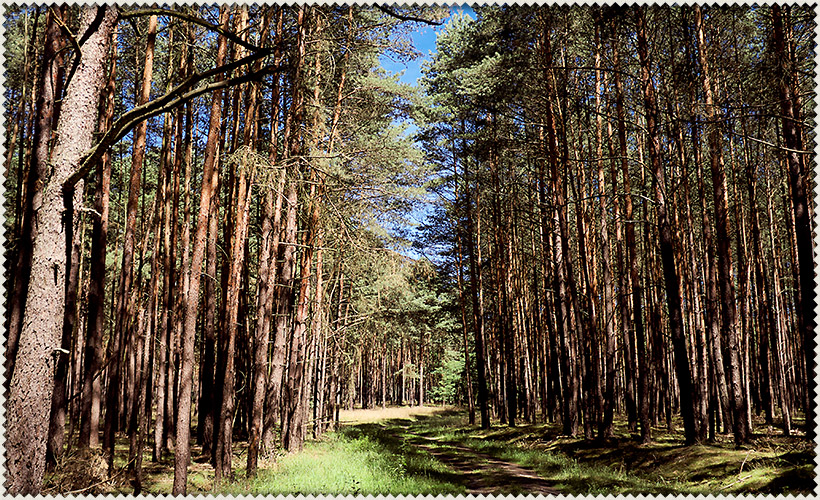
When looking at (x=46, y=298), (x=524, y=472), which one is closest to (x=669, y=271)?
(x=524, y=472)

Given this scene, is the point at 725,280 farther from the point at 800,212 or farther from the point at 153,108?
the point at 153,108

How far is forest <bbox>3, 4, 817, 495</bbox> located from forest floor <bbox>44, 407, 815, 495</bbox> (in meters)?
0.23

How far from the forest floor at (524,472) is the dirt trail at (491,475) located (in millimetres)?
22

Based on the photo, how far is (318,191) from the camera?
38.1ft

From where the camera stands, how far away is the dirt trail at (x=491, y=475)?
360 inches

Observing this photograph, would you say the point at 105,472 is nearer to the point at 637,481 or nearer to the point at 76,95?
the point at 76,95

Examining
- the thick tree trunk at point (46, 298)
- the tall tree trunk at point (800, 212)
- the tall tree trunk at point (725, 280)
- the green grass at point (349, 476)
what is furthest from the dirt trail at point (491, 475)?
the thick tree trunk at point (46, 298)

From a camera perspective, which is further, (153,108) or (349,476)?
(349,476)

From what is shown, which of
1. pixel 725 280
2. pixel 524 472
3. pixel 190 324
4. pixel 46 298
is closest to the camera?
pixel 46 298

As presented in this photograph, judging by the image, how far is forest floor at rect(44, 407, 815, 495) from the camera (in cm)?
835

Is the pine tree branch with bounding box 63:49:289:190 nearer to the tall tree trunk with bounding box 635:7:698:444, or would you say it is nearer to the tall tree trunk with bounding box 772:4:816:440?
the tall tree trunk with bounding box 772:4:816:440

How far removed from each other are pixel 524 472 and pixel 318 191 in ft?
26.1

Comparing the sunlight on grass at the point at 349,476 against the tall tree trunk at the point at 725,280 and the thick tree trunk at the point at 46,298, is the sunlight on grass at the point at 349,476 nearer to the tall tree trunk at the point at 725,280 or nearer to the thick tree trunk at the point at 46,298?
the thick tree trunk at the point at 46,298

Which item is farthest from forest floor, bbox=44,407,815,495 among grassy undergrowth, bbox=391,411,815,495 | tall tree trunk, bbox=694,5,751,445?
tall tree trunk, bbox=694,5,751,445
